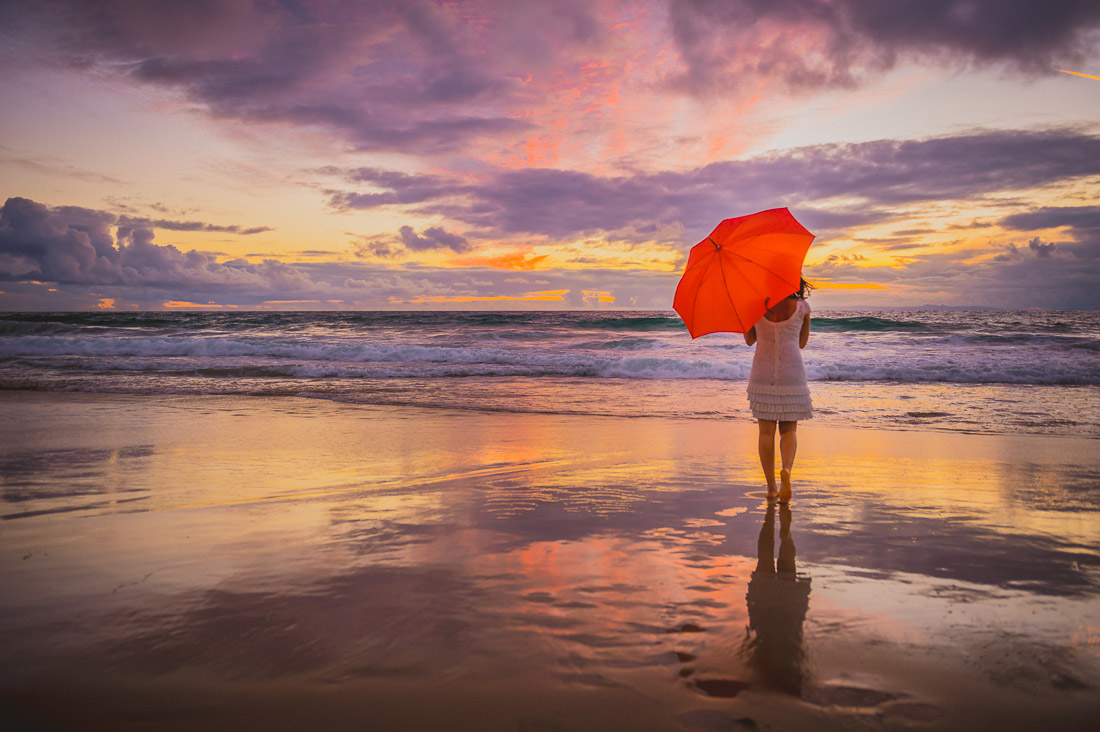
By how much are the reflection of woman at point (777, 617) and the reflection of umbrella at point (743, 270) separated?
1689 mm

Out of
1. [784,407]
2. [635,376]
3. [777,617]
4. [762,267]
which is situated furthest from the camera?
[635,376]

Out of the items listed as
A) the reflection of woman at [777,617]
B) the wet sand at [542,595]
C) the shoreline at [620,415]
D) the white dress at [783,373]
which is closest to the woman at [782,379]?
the white dress at [783,373]

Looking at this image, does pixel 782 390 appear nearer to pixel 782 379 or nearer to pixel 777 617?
pixel 782 379

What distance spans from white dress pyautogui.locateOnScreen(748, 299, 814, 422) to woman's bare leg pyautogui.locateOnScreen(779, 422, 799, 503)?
11cm

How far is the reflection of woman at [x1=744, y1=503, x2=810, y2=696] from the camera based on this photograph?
240cm

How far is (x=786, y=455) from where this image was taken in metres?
5.07

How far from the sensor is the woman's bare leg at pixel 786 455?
488 cm

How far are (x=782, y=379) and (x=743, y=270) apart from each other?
3.53 ft

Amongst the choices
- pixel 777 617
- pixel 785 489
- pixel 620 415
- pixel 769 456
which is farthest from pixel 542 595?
pixel 620 415

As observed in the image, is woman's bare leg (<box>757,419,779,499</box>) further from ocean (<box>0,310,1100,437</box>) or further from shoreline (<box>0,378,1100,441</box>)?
ocean (<box>0,310,1100,437</box>)

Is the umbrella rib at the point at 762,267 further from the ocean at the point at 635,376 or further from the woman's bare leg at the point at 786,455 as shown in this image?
the ocean at the point at 635,376

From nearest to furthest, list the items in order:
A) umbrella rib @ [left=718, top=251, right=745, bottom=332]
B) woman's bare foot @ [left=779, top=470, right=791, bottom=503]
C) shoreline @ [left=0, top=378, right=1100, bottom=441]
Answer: umbrella rib @ [left=718, top=251, right=745, bottom=332]
woman's bare foot @ [left=779, top=470, right=791, bottom=503]
shoreline @ [left=0, top=378, right=1100, bottom=441]

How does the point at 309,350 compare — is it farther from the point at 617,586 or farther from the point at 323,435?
the point at 617,586

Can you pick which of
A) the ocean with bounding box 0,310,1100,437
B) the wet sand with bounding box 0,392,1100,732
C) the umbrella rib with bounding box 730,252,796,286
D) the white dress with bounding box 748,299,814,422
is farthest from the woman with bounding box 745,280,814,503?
the ocean with bounding box 0,310,1100,437
